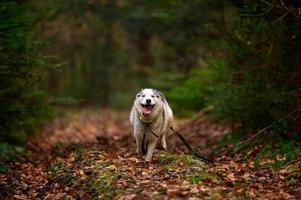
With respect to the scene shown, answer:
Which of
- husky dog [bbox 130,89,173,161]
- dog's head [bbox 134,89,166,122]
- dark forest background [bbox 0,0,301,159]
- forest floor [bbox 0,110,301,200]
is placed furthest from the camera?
dark forest background [bbox 0,0,301,159]

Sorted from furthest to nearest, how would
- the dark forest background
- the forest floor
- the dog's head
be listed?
the dark forest background < the dog's head < the forest floor

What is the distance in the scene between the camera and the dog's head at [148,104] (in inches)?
425

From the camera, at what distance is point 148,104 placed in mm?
10812

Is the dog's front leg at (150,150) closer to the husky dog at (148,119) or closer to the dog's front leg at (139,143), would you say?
the husky dog at (148,119)

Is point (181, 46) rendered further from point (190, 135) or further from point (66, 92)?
point (66, 92)

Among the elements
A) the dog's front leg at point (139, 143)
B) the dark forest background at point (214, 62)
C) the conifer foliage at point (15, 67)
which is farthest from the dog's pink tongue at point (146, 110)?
the conifer foliage at point (15, 67)

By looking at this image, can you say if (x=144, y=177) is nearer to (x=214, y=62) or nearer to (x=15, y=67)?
(x=15, y=67)

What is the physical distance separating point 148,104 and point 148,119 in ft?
1.41

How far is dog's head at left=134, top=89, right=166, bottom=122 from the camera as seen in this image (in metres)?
10.8

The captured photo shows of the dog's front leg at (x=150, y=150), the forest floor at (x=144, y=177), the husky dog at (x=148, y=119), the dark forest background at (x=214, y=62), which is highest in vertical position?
the dark forest background at (x=214, y=62)

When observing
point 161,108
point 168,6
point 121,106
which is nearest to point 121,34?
point 121,106

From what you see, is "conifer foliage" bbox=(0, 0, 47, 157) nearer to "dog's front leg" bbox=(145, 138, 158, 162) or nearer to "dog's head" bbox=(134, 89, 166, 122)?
"dog's head" bbox=(134, 89, 166, 122)

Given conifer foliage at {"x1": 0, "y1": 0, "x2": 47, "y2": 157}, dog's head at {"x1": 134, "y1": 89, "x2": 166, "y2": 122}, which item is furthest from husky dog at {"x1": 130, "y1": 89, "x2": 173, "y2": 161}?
conifer foliage at {"x1": 0, "y1": 0, "x2": 47, "y2": 157}

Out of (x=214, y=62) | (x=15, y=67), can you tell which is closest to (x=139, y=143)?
(x=15, y=67)
